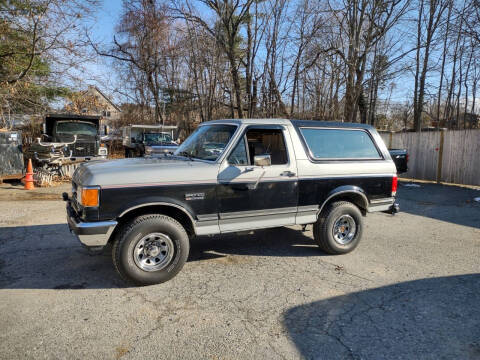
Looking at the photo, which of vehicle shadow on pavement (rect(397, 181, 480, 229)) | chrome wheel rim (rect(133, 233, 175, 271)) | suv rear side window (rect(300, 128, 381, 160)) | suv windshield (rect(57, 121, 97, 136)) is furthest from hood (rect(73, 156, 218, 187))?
suv windshield (rect(57, 121, 97, 136))

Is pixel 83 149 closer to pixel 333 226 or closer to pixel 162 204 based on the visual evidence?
pixel 162 204

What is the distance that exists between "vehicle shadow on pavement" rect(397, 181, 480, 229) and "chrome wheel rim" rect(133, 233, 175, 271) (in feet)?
21.9

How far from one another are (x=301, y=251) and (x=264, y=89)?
51.5 ft

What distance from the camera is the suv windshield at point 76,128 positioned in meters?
12.6

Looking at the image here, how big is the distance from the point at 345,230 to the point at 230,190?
2.16 metres

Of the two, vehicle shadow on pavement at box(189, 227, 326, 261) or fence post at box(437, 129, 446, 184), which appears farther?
fence post at box(437, 129, 446, 184)

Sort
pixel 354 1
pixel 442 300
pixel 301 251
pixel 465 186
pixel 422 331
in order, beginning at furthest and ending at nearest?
pixel 354 1
pixel 465 186
pixel 301 251
pixel 442 300
pixel 422 331

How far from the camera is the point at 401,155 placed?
1216cm

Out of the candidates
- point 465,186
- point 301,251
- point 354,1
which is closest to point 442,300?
point 301,251

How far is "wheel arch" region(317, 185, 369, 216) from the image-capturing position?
501cm

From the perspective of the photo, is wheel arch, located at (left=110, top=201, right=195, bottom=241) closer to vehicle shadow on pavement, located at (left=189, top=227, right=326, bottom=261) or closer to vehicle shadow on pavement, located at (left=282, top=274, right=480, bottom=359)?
vehicle shadow on pavement, located at (left=189, top=227, right=326, bottom=261)

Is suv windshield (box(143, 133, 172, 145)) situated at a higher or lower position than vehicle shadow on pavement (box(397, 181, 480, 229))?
higher

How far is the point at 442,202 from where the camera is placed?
10016 millimetres

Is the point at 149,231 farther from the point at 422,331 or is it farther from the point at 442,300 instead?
the point at 442,300
